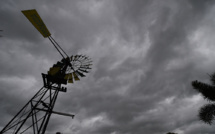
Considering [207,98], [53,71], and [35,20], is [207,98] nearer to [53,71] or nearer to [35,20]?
[53,71]

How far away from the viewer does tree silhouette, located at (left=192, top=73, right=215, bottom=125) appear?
12.4m

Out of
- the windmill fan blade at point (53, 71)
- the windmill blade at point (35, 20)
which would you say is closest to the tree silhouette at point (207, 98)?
the windmill fan blade at point (53, 71)

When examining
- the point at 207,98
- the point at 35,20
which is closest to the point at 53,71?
the point at 35,20

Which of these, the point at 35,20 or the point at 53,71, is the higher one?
the point at 35,20

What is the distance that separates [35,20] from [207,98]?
1771cm

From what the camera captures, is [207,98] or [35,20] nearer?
[35,20]

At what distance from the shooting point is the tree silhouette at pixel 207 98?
1245 centimetres

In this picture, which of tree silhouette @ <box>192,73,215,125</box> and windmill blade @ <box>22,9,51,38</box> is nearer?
windmill blade @ <box>22,9,51,38</box>

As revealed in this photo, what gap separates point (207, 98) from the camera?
12.8m

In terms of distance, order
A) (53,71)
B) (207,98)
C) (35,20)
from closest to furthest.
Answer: (35,20) → (53,71) → (207,98)

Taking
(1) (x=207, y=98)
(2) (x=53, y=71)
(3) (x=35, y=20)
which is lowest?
(1) (x=207, y=98)

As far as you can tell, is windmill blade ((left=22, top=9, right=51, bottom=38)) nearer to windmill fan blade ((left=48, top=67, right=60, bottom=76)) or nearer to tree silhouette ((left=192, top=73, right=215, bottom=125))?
windmill fan blade ((left=48, top=67, right=60, bottom=76))

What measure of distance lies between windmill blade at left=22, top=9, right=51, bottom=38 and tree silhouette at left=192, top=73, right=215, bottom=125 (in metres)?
16.2

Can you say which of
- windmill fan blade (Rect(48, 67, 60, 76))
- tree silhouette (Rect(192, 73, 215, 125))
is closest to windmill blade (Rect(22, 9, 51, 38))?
windmill fan blade (Rect(48, 67, 60, 76))
